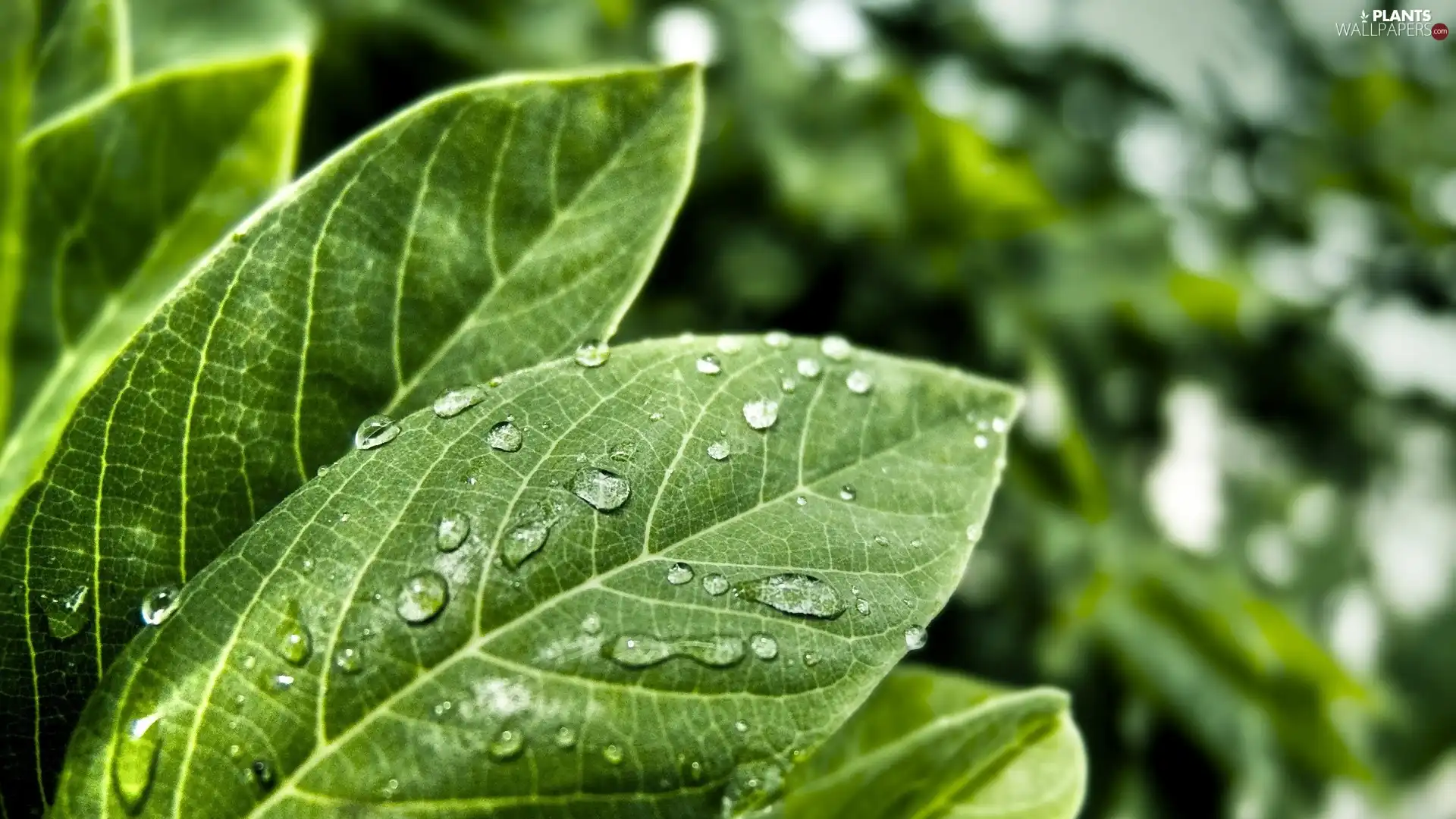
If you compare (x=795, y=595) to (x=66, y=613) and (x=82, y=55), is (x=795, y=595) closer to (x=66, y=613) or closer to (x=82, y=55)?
(x=66, y=613)

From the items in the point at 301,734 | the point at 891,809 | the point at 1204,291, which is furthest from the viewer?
the point at 1204,291

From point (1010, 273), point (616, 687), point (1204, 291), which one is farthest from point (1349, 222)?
point (616, 687)

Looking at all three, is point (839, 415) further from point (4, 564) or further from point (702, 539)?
point (4, 564)

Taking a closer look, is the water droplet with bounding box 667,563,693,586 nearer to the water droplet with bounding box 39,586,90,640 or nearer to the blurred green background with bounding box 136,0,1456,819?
the water droplet with bounding box 39,586,90,640

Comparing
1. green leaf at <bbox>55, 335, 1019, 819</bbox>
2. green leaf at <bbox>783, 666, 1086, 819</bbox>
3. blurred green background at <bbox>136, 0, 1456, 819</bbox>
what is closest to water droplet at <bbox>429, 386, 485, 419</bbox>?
green leaf at <bbox>55, 335, 1019, 819</bbox>

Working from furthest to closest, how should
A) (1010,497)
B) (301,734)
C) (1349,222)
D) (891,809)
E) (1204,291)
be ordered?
(1349,222)
(1204,291)
(1010,497)
(891,809)
(301,734)

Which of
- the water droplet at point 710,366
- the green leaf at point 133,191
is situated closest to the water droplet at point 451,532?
the water droplet at point 710,366
